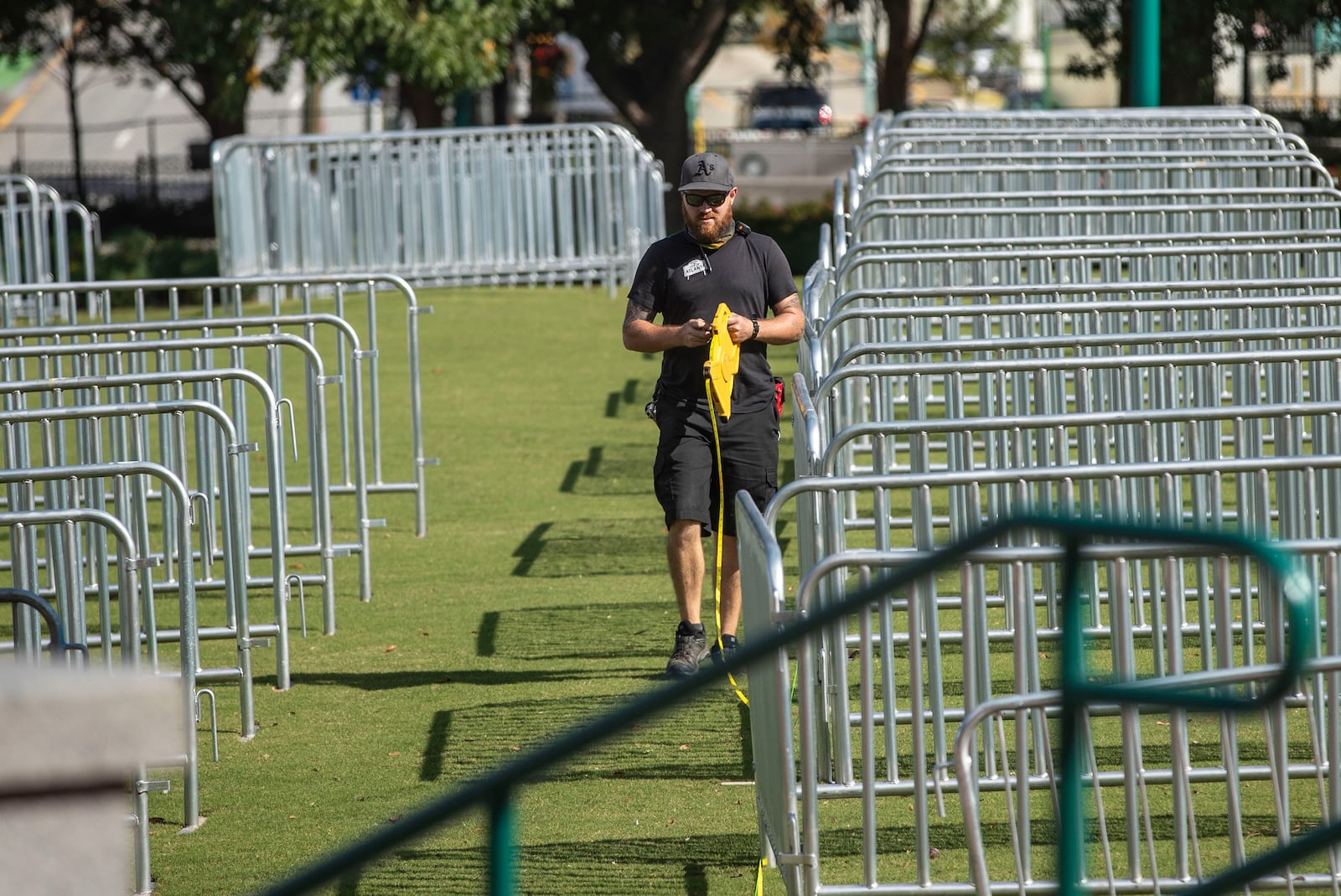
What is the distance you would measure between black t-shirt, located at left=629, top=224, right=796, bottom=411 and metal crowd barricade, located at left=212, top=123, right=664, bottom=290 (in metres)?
11.3

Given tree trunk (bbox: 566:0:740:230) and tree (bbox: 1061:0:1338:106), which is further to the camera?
tree trunk (bbox: 566:0:740:230)

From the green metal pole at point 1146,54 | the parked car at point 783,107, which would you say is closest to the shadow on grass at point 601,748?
the green metal pole at point 1146,54

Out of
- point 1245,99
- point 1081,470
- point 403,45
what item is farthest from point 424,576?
point 1245,99

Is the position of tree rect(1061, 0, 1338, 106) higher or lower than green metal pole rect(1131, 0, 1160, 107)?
higher

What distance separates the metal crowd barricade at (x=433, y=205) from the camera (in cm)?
1786

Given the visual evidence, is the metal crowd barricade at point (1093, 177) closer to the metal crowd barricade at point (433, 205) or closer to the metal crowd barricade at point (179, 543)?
the metal crowd barricade at point (179, 543)

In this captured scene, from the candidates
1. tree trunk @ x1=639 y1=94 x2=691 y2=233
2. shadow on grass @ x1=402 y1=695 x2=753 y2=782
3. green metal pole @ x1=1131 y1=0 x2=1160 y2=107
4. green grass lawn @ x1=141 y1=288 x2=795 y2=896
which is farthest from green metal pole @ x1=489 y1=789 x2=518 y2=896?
tree trunk @ x1=639 y1=94 x2=691 y2=233

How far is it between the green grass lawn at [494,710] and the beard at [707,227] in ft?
5.73

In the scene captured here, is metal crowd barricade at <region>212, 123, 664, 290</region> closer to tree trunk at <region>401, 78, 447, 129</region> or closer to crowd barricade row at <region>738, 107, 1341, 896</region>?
crowd barricade row at <region>738, 107, 1341, 896</region>

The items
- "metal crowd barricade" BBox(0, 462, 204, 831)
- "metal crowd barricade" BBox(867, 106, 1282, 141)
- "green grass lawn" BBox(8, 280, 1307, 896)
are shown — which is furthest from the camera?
"metal crowd barricade" BBox(867, 106, 1282, 141)

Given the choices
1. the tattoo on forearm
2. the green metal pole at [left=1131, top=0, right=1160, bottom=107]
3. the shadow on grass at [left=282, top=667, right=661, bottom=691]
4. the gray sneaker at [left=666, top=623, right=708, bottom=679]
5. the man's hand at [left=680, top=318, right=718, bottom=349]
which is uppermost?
the green metal pole at [left=1131, top=0, right=1160, bottom=107]

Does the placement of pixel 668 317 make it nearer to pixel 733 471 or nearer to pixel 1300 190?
pixel 733 471

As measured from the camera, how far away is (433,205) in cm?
1830

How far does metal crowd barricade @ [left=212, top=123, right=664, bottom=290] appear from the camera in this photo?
17859mm
